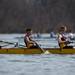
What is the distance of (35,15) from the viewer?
120 metres

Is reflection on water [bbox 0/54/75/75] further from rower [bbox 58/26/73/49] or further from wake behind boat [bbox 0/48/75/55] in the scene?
rower [bbox 58/26/73/49]

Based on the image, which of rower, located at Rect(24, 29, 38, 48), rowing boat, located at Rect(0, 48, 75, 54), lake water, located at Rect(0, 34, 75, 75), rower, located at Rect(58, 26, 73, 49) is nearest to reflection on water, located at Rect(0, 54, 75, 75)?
lake water, located at Rect(0, 34, 75, 75)

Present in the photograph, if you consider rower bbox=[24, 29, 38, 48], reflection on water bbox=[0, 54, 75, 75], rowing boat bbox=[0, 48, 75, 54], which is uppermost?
rower bbox=[24, 29, 38, 48]

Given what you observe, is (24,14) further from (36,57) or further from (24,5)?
(36,57)

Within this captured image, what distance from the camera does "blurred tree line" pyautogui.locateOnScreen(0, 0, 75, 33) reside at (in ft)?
379

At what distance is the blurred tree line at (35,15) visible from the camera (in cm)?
11556

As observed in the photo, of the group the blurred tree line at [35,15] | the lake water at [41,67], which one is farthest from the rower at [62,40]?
the blurred tree line at [35,15]

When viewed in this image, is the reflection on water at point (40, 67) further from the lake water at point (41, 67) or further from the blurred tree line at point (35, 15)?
the blurred tree line at point (35, 15)

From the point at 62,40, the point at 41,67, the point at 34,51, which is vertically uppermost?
the point at 62,40

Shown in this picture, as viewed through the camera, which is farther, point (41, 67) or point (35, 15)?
point (35, 15)

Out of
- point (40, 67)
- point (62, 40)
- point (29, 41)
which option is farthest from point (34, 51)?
point (40, 67)

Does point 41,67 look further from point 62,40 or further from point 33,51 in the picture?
point 62,40

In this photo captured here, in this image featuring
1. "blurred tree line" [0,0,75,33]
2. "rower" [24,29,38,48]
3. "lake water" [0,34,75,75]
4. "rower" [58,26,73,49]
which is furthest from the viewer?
"blurred tree line" [0,0,75,33]

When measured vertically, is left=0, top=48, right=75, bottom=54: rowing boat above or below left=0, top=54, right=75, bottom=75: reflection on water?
Answer: above
